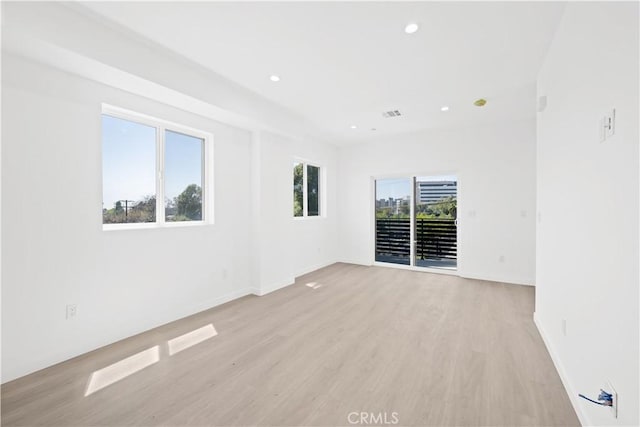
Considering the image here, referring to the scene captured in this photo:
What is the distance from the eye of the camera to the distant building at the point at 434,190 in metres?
5.30

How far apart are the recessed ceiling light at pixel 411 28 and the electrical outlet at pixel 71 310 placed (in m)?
3.67

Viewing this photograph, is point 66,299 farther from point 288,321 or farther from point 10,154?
point 288,321

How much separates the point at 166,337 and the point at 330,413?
1.92m

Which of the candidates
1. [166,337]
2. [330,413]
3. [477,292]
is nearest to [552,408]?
[330,413]

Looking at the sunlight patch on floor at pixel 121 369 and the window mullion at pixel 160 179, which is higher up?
the window mullion at pixel 160 179

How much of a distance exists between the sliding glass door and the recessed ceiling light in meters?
3.62

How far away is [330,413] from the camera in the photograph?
5.65 feet

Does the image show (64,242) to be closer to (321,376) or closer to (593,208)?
(321,376)

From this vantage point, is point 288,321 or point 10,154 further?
point 288,321

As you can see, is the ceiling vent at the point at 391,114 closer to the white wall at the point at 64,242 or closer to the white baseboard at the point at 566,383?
the white wall at the point at 64,242

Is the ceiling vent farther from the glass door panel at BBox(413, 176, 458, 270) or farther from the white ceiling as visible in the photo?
the glass door panel at BBox(413, 176, 458, 270)

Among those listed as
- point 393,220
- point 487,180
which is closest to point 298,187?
point 393,220

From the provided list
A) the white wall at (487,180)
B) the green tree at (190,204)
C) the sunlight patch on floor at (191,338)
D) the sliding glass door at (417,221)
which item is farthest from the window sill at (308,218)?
the sunlight patch on floor at (191,338)

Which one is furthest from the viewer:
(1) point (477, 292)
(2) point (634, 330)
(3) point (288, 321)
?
(1) point (477, 292)
